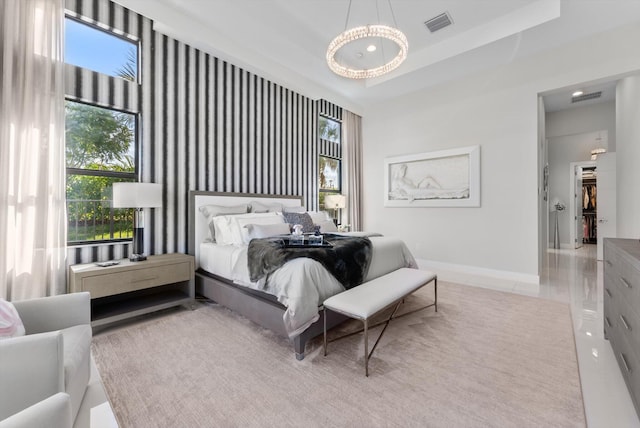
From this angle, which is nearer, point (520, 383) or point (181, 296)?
point (520, 383)

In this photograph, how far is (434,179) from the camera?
5.05 m

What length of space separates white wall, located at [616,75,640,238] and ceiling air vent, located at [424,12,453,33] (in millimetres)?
2863

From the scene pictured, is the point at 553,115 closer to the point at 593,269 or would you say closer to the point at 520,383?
the point at 593,269

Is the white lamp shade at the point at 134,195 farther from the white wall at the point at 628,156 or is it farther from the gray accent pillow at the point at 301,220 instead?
the white wall at the point at 628,156

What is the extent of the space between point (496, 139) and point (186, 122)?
186 inches

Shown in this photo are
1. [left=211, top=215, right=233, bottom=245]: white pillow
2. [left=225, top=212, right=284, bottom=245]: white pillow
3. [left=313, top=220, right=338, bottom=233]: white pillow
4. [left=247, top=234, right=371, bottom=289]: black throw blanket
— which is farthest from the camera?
[left=313, top=220, right=338, bottom=233]: white pillow

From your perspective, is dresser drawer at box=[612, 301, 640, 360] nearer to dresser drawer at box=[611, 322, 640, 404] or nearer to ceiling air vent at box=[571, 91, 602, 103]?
dresser drawer at box=[611, 322, 640, 404]

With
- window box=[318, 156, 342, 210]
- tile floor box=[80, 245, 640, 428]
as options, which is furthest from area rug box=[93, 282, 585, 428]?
window box=[318, 156, 342, 210]

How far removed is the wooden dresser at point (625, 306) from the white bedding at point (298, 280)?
5.70 ft

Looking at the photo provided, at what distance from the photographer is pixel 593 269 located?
4.74m

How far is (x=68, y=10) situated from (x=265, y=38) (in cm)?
212

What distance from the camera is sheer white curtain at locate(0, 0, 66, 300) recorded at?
7.41 ft

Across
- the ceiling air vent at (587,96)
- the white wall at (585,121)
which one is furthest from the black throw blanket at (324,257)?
the white wall at (585,121)

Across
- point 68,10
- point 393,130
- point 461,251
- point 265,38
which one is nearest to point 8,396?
point 68,10
